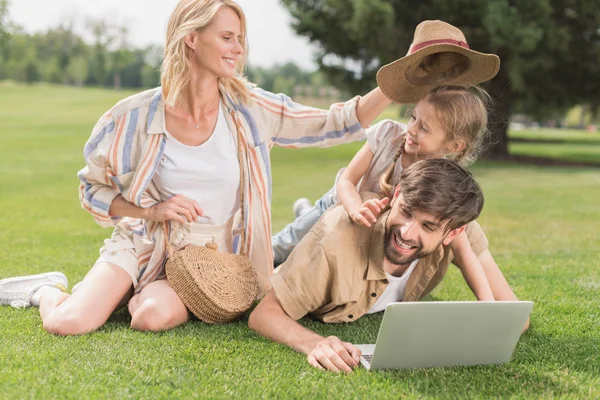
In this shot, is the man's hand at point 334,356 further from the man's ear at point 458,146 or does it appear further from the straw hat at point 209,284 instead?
the man's ear at point 458,146

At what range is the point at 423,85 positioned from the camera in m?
3.67

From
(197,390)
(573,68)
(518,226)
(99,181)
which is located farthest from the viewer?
(573,68)

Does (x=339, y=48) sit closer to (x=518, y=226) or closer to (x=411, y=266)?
(x=518, y=226)

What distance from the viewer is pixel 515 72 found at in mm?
17203

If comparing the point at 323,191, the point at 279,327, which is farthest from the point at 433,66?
the point at 323,191

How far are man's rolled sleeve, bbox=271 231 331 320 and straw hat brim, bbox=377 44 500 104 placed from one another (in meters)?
0.95

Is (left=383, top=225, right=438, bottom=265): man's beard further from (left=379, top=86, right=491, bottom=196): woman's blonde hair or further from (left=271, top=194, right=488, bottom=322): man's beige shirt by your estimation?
(left=379, top=86, right=491, bottom=196): woman's blonde hair

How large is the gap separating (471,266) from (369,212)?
0.75 meters

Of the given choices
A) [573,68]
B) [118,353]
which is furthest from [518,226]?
[573,68]

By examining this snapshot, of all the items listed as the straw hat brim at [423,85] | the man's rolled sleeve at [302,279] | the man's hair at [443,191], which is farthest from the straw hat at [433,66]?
the man's rolled sleeve at [302,279]

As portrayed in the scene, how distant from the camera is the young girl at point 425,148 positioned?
343 cm

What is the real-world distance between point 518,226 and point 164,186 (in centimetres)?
528

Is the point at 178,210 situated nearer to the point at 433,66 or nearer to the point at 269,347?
the point at 269,347

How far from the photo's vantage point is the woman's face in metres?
3.70
